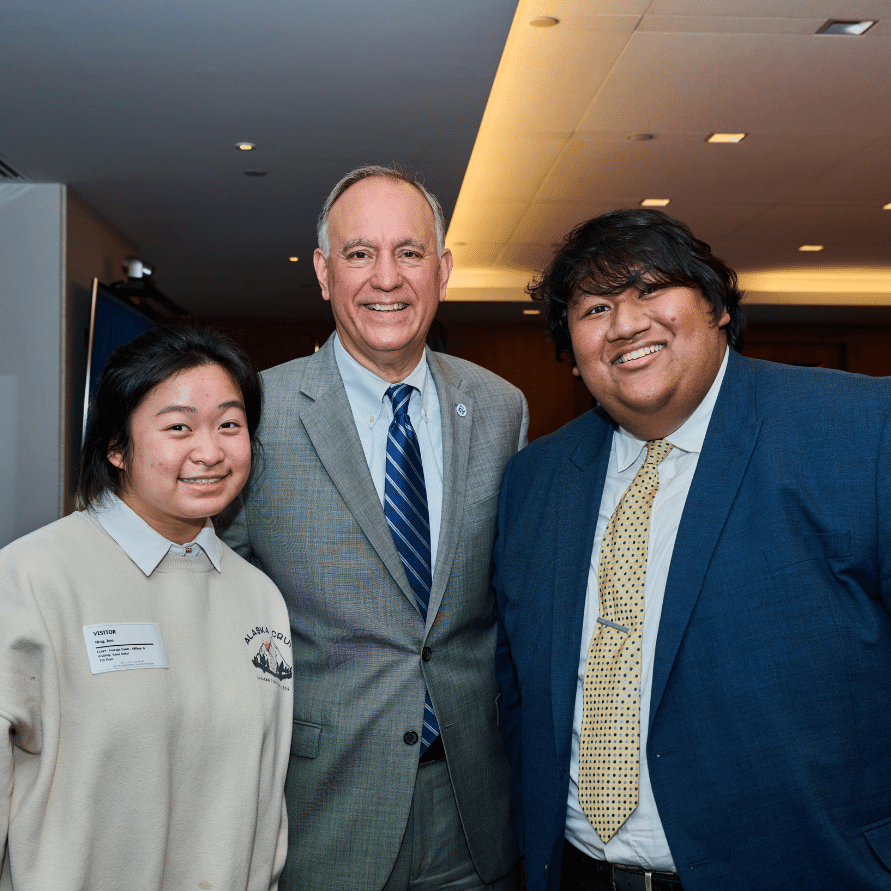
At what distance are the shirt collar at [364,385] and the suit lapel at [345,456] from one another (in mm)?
44

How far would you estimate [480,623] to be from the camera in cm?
198

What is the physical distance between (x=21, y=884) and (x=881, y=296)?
11.6 m

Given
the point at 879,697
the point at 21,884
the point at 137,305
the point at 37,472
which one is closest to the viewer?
the point at 21,884

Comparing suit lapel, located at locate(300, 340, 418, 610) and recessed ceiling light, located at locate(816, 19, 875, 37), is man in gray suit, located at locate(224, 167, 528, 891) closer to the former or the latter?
suit lapel, located at locate(300, 340, 418, 610)

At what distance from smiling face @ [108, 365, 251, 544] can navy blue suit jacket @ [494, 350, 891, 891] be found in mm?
858

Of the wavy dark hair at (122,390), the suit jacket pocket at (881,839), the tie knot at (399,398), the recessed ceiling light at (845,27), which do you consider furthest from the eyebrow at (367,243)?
the recessed ceiling light at (845,27)

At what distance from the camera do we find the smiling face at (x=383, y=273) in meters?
1.95

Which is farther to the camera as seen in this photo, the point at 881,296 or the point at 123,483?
the point at 881,296

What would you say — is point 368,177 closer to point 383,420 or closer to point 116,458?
point 383,420

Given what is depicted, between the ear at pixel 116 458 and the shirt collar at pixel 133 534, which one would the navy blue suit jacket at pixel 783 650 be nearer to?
the shirt collar at pixel 133 534

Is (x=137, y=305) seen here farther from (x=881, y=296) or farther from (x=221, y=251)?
(x=881, y=296)

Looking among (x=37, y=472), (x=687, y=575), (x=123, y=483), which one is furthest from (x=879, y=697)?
(x=37, y=472)

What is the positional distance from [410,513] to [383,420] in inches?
9.5

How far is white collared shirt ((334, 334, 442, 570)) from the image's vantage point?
6.40ft
